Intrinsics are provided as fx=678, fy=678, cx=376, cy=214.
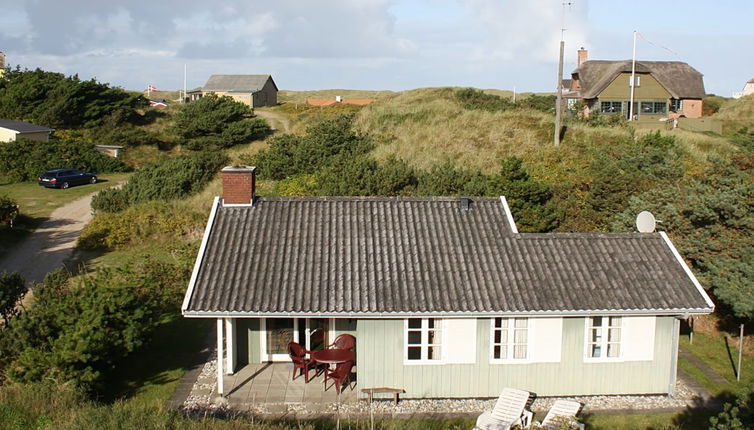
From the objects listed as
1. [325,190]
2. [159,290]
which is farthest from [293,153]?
[159,290]

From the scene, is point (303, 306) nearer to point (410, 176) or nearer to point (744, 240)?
point (744, 240)

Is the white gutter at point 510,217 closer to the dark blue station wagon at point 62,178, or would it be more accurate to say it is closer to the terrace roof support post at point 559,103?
the terrace roof support post at point 559,103

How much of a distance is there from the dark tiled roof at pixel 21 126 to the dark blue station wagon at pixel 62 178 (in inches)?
298

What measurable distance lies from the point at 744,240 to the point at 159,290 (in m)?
15.7

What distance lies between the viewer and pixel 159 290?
773 inches

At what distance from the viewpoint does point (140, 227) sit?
27.6 meters

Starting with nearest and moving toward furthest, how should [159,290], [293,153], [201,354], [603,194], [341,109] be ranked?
[201,354] → [159,290] → [603,194] → [293,153] → [341,109]

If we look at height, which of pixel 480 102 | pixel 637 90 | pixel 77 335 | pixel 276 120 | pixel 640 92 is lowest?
pixel 77 335

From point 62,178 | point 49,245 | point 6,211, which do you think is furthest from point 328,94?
point 49,245

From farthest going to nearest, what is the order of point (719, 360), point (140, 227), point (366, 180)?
1. point (140, 227)
2. point (366, 180)
3. point (719, 360)

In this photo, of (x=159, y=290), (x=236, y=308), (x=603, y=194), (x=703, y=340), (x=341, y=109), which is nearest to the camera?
(x=236, y=308)

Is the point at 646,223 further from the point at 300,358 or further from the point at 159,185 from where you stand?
the point at 159,185

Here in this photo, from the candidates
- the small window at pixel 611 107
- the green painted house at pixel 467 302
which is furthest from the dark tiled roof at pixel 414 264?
the small window at pixel 611 107

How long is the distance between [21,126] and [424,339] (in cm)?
4191
